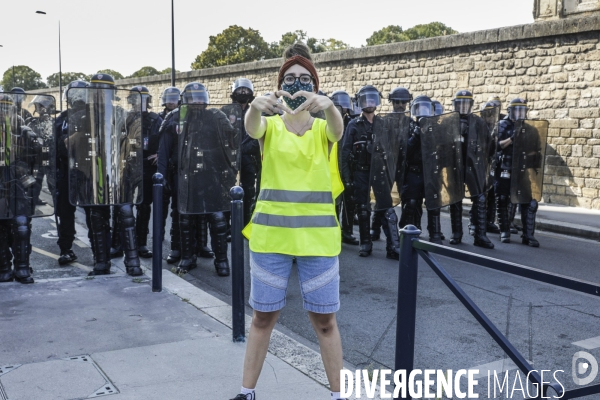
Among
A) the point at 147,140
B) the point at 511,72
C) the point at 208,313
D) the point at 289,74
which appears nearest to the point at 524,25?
the point at 511,72

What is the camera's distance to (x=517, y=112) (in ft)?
30.1

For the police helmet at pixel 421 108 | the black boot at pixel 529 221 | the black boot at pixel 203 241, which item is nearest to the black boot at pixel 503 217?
the black boot at pixel 529 221

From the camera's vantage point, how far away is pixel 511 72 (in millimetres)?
14320

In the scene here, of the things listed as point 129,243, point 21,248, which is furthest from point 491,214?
point 21,248

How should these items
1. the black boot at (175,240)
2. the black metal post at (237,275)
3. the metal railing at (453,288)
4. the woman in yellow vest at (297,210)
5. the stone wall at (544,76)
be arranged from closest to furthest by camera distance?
1. the metal railing at (453,288)
2. the woman in yellow vest at (297,210)
3. the black metal post at (237,275)
4. the black boot at (175,240)
5. the stone wall at (544,76)

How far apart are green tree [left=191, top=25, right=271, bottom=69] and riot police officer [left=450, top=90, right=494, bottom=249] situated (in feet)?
177

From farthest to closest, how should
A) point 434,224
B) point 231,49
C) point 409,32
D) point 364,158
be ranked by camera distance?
point 409,32, point 231,49, point 434,224, point 364,158

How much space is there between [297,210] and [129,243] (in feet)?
13.5

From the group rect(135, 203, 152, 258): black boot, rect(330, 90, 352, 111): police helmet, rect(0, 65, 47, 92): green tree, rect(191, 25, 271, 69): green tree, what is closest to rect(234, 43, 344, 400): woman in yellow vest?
rect(135, 203, 152, 258): black boot

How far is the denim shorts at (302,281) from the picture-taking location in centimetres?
301

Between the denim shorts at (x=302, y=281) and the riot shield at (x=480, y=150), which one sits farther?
the riot shield at (x=480, y=150)

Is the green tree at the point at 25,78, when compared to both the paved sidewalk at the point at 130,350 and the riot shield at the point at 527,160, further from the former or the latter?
the paved sidewalk at the point at 130,350

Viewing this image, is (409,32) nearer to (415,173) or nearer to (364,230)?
(415,173)

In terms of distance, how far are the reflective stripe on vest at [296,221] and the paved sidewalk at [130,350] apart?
1.00 meters
